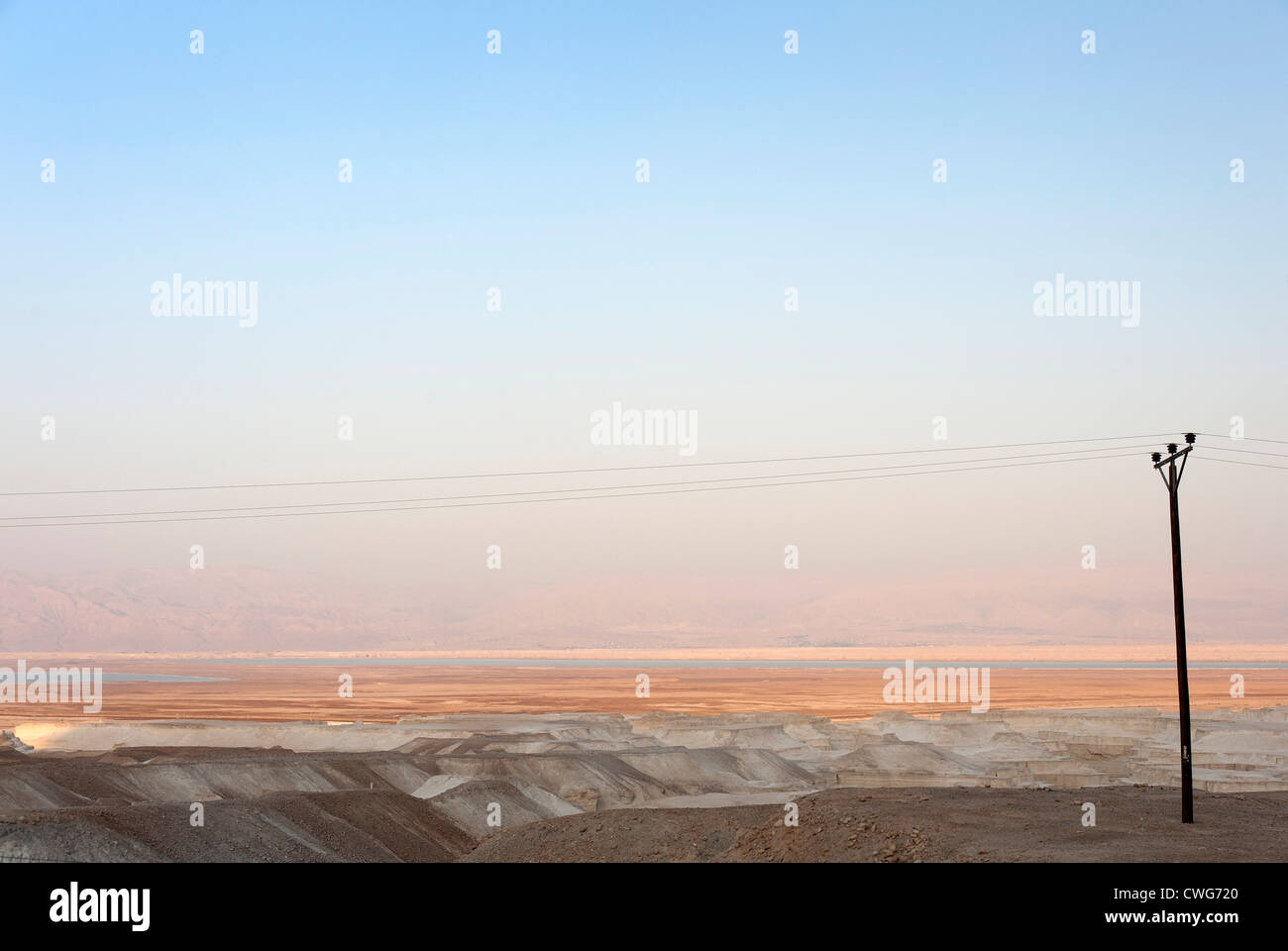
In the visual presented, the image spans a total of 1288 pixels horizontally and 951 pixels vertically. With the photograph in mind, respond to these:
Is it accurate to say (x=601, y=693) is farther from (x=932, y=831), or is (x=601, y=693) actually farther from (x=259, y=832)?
(x=932, y=831)

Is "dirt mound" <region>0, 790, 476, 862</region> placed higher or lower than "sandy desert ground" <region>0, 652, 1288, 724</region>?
higher

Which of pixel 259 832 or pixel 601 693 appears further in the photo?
pixel 601 693

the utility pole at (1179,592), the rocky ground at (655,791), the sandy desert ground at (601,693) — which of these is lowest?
the sandy desert ground at (601,693)

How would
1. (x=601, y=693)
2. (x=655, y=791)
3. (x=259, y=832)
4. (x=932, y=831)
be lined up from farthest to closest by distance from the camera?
(x=601, y=693) → (x=655, y=791) → (x=259, y=832) → (x=932, y=831)

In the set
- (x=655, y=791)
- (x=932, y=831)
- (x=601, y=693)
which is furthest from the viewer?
(x=601, y=693)

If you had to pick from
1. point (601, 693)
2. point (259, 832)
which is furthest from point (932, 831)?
point (601, 693)

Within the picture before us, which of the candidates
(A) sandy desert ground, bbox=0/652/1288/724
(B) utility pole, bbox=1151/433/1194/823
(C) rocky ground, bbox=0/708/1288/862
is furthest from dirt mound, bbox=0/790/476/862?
(A) sandy desert ground, bbox=0/652/1288/724

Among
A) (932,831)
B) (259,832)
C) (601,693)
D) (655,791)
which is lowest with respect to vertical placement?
(601,693)

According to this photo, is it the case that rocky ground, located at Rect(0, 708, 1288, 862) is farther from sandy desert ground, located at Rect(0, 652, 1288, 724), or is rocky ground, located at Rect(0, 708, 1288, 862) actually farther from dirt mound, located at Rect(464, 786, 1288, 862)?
sandy desert ground, located at Rect(0, 652, 1288, 724)

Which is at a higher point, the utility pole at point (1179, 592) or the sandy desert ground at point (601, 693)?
the utility pole at point (1179, 592)

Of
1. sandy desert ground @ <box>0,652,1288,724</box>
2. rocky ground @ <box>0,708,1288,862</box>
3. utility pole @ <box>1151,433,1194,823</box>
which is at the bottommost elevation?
sandy desert ground @ <box>0,652,1288,724</box>

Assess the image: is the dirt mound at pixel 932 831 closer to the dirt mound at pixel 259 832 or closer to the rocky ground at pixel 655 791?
the rocky ground at pixel 655 791

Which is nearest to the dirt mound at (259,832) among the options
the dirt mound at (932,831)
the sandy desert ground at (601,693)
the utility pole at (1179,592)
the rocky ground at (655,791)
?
the rocky ground at (655,791)

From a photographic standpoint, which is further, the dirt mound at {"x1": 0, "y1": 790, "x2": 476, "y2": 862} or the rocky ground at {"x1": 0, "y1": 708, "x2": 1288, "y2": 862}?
the dirt mound at {"x1": 0, "y1": 790, "x2": 476, "y2": 862}
